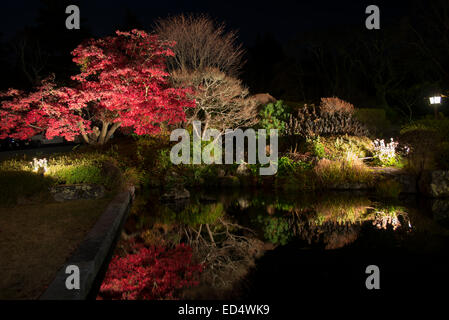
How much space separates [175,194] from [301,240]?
5080 millimetres

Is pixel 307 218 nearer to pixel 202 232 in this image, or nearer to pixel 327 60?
pixel 202 232

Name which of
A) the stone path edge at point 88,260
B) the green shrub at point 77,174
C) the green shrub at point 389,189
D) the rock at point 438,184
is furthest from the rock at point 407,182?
the green shrub at point 77,174

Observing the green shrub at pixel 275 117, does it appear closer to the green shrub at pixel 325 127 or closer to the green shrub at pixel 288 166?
the green shrub at pixel 325 127

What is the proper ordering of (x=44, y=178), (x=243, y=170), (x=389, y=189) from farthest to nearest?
(x=243, y=170), (x=389, y=189), (x=44, y=178)

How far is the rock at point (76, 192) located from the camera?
785cm

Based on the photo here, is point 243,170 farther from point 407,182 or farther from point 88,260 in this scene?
point 88,260

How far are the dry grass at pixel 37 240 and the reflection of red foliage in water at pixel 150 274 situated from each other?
2.16 feet

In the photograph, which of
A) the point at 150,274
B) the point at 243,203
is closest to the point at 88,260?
the point at 150,274

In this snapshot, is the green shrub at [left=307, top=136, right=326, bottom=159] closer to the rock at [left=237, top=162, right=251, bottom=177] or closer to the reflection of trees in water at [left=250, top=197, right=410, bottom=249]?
the rock at [left=237, top=162, right=251, bottom=177]

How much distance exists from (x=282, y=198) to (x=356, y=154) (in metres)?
4.24

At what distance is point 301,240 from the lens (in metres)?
5.64

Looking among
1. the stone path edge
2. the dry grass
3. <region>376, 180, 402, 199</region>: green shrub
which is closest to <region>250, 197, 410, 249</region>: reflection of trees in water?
<region>376, 180, 402, 199</region>: green shrub
